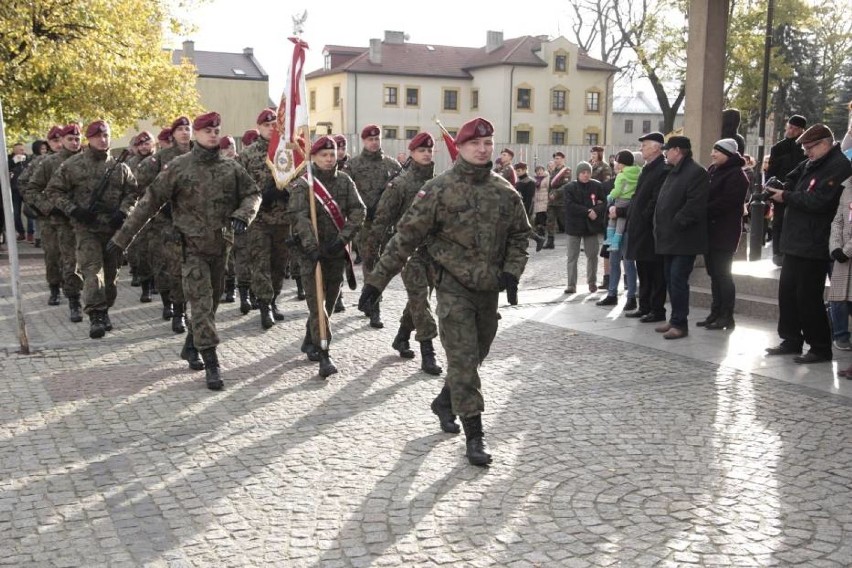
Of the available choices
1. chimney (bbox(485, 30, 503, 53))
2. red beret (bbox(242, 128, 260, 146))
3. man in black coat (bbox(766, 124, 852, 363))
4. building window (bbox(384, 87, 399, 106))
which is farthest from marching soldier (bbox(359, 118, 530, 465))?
chimney (bbox(485, 30, 503, 53))

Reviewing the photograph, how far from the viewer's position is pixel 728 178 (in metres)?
9.86

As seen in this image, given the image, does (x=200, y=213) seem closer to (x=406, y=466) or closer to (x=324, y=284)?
(x=324, y=284)

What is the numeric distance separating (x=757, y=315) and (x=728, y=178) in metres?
2.01

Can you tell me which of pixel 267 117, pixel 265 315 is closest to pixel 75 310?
pixel 265 315

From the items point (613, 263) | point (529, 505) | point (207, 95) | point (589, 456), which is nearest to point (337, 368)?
point (589, 456)

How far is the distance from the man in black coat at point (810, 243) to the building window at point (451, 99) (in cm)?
6111

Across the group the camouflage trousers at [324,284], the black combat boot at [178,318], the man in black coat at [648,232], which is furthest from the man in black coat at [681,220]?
the black combat boot at [178,318]

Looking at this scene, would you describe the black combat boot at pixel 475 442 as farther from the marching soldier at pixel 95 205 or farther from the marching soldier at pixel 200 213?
the marching soldier at pixel 95 205

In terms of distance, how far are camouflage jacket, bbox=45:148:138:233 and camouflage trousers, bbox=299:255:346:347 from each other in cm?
279

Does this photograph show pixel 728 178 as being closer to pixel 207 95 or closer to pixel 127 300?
pixel 127 300

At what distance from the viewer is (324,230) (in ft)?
28.1

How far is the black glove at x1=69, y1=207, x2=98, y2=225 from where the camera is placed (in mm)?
9719

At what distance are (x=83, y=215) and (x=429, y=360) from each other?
4291 millimetres

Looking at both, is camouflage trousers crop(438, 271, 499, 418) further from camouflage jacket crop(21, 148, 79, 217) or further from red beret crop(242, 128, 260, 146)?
red beret crop(242, 128, 260, 146)
